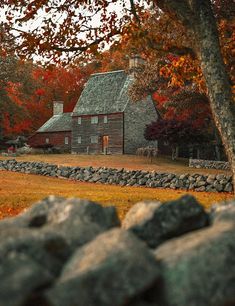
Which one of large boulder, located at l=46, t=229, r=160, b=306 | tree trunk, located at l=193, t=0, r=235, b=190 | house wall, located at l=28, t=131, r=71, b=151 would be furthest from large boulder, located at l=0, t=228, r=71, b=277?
house wall, located at l=28, t=131, r=71, b=151

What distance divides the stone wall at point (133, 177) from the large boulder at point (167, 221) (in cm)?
1731

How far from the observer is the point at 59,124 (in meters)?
69.2

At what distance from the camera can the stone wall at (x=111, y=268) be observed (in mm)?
3516

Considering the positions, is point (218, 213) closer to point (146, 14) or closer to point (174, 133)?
point (146, 14)

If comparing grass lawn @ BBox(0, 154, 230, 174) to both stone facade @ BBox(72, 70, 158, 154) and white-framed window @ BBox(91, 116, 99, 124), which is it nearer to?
stone facade @ BBox(72, 70, 158, 154)

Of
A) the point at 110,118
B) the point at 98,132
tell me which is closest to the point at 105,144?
the point at 98,132

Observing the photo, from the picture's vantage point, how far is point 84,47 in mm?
15742

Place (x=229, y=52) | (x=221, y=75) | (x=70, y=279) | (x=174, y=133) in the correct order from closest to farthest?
(x=70, y=279) < (x=221, y=75) < (x=229, y=52) < (x=174, y=133)

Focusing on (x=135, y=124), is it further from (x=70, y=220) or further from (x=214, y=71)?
(x=70, y=220)

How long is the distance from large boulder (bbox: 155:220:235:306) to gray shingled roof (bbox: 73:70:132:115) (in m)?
53.4

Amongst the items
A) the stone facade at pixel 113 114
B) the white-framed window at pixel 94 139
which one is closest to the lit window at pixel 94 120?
the stone facade at pixel 113 114

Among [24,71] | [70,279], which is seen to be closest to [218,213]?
[70,279]

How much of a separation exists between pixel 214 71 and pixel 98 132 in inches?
1881

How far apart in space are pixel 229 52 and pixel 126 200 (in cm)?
698
